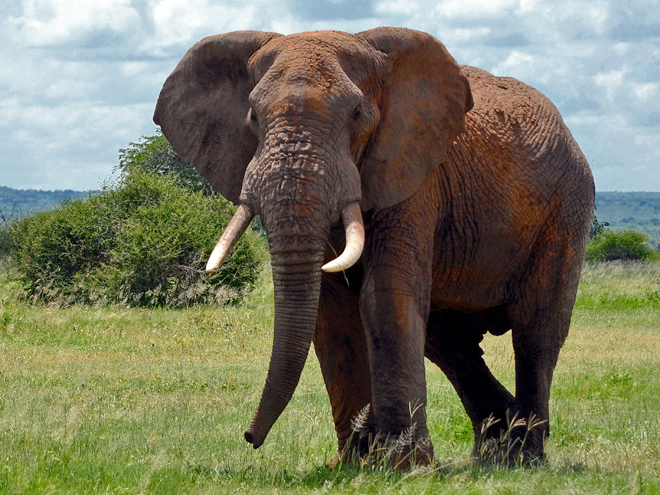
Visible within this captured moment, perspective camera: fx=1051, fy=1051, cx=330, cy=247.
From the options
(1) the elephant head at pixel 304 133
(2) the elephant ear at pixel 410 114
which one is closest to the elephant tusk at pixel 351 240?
(1) the elephant head at pixel 304 133

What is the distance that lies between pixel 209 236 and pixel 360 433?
46.8 ft

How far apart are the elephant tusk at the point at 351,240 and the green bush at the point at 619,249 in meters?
41.3

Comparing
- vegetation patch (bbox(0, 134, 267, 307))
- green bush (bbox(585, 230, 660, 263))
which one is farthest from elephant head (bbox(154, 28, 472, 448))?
green bush (bbox(585, 230, 660, 263))

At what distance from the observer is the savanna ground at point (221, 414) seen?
5.65 m

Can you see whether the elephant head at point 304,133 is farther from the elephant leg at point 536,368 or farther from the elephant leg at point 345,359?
the elephant leg at point 536,368

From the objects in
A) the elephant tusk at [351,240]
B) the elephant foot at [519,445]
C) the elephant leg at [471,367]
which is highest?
the elephant tusk at [351,240]

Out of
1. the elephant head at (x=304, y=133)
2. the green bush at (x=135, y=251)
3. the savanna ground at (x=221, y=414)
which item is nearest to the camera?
the elephant head at (x=304, y=133)

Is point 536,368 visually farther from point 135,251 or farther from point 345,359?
point 135,251

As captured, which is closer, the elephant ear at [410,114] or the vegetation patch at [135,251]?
the elephant ear at [410,114]

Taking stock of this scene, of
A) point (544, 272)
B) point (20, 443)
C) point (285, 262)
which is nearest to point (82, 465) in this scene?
point (20, 443)

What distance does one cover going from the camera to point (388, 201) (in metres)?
6.04

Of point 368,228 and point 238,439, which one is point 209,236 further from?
point 368,228

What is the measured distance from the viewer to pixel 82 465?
5934 millimetres

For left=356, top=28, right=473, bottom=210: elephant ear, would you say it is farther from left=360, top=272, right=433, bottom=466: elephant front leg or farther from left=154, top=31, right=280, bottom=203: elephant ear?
left=154, top=31, right=280, bottom=203: elephant ear
